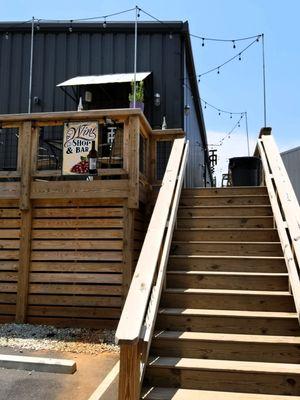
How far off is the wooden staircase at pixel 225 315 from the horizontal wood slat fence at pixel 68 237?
944mm

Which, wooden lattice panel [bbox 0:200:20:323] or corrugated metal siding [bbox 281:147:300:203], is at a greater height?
corrugated metal siding [bbox 281:147:300:203]

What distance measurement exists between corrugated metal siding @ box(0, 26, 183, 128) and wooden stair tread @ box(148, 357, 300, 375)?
6566mm

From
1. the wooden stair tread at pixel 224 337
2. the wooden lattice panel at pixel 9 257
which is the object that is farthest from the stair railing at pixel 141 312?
the wooden lattice panel at pixel 9 257

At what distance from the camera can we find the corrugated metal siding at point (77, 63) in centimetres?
991

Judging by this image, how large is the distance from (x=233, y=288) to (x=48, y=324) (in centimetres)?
294

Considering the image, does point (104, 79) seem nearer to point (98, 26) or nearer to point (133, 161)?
point (98, 26)

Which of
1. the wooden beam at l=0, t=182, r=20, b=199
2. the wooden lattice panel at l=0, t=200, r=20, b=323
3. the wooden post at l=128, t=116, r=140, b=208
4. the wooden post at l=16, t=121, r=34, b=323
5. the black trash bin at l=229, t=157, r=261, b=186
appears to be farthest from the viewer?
the black trash bin at l=229, t=157, r=261, b=186

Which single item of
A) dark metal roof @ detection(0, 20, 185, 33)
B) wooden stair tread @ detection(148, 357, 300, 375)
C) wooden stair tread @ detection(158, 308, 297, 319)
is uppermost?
dark metal roof @ detection(0, 20, 185, 33)

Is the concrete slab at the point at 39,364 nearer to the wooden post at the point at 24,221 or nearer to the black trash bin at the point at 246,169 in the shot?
the wooden post at the point at 24,221

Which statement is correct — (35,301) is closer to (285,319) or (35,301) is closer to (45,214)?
(45,214)

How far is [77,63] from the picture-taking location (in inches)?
410

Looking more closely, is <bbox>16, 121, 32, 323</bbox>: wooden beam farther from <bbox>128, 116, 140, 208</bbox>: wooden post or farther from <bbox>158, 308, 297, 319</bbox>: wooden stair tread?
<bbox>158, 308, 297, 319</bbox>: wooden stair tread

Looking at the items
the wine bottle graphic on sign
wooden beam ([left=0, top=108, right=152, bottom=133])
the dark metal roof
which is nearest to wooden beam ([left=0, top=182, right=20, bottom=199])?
wooden beam ([left=0, top=108, right=152, bottom=133])

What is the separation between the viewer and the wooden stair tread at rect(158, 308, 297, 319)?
434 centimetres
